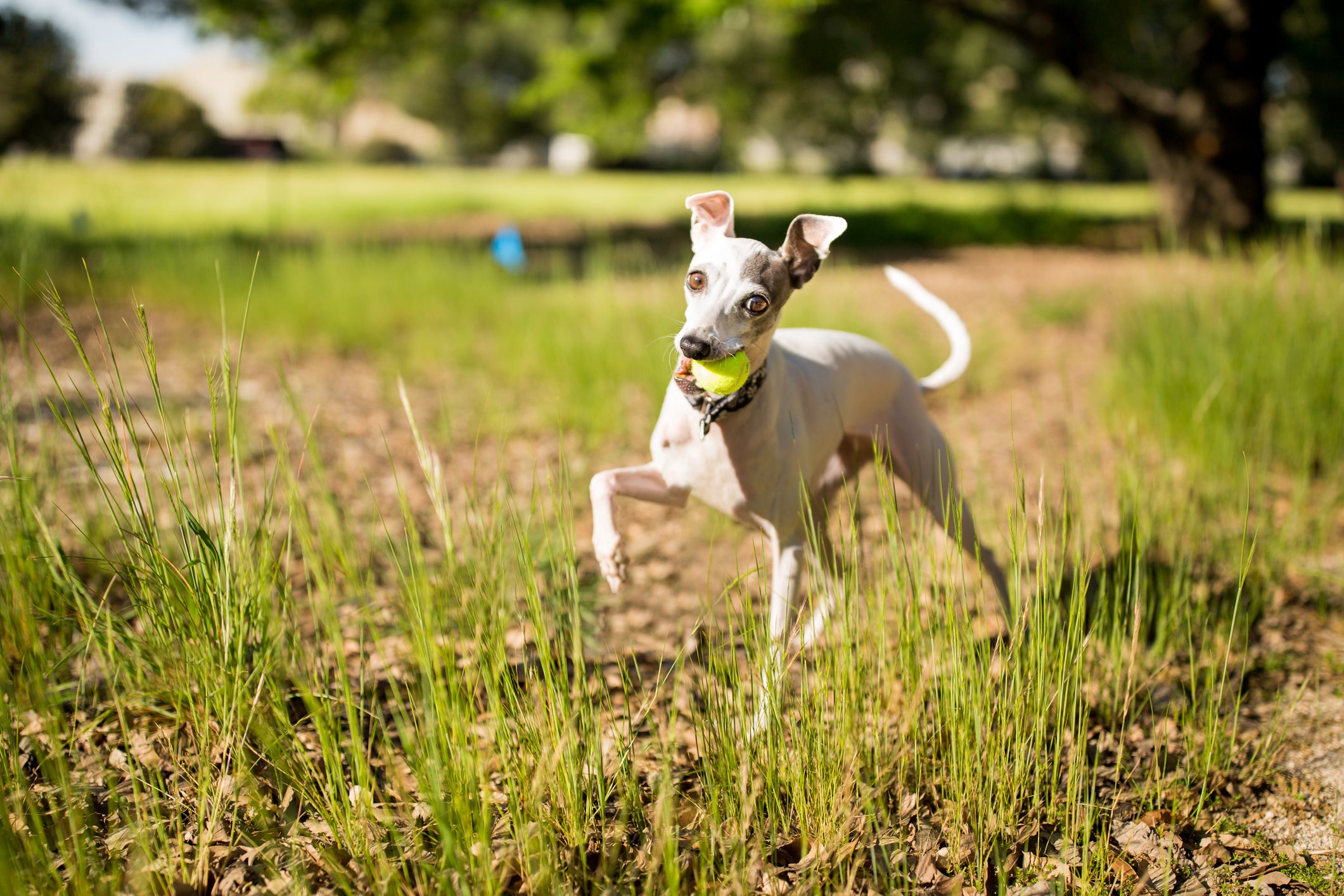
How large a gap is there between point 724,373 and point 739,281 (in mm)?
194

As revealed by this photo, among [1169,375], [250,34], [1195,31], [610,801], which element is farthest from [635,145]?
[610,801]

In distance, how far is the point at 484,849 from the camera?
58.1 inches

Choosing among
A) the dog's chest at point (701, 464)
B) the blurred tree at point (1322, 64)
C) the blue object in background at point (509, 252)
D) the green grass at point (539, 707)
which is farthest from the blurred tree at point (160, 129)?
the dog's chest at point (701, 464)

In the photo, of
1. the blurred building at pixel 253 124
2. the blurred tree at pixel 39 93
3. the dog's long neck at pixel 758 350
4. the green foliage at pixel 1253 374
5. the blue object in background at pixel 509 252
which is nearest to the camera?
the dog's long neck at pixel 758 350

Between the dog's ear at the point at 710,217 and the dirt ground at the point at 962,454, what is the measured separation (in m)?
0.62

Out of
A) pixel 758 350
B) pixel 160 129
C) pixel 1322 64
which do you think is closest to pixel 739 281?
pixel 758 350

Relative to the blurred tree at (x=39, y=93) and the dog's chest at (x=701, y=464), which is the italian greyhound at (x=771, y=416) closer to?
the dog's chest at (x=701, y=464)

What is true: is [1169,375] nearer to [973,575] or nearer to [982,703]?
[973,575]

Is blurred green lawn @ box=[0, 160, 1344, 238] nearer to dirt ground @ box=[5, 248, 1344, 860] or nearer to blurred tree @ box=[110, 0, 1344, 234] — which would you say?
blurred tree @ box=[110, 0, 1344, 234]

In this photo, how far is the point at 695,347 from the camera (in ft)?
5.54

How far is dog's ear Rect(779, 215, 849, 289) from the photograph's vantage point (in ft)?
6.17

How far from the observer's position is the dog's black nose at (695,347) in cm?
168

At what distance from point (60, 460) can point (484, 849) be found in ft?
9.00

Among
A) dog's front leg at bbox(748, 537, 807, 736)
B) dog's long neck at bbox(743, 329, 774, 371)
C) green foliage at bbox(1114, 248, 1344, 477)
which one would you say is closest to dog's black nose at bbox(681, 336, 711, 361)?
dog's long neck at bbox(743, 329, 774, 371)
